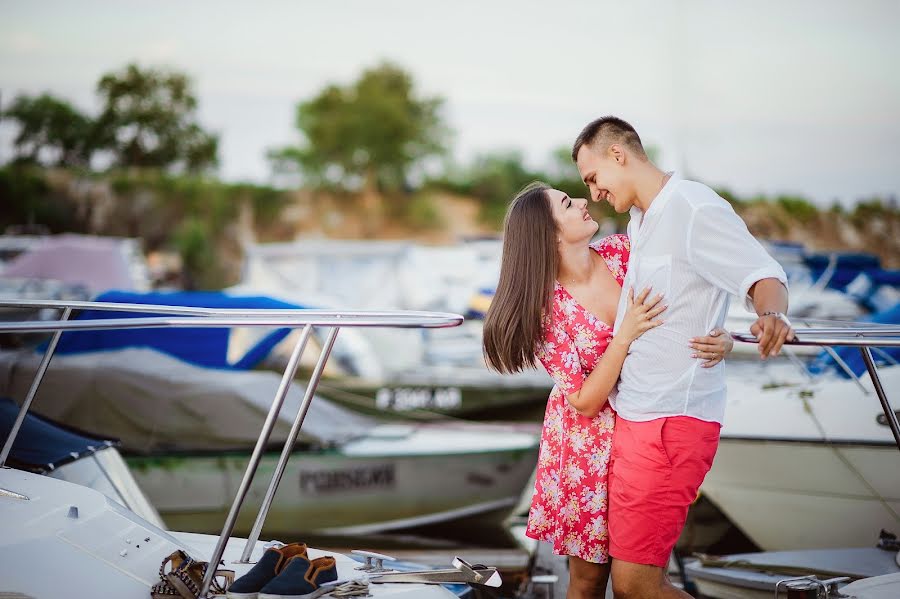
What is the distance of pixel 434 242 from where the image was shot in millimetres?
36000

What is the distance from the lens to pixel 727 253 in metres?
2.26

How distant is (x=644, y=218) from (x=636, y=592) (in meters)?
1.02

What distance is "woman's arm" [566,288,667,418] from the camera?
2.37m

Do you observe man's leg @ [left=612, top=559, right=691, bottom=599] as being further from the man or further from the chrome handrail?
the chrome handrail

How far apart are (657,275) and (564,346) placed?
35cm

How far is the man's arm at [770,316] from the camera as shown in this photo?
2100 mm

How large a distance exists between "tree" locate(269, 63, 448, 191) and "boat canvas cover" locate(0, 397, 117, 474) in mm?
35118

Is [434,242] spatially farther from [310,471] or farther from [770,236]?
[310,471]

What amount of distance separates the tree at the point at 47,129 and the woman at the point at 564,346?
1427 inches

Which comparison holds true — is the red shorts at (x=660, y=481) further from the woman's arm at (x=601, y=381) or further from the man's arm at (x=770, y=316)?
the man's arm at (x=770, y=316)

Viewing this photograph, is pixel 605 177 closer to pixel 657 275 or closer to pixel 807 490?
pixel 657 275

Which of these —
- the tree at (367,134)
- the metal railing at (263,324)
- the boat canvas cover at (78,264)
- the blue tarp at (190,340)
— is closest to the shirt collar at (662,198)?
the metal railing at (263,324)

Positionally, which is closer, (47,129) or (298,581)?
(298,581)

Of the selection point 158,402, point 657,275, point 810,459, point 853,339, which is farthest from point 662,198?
point 158,402
